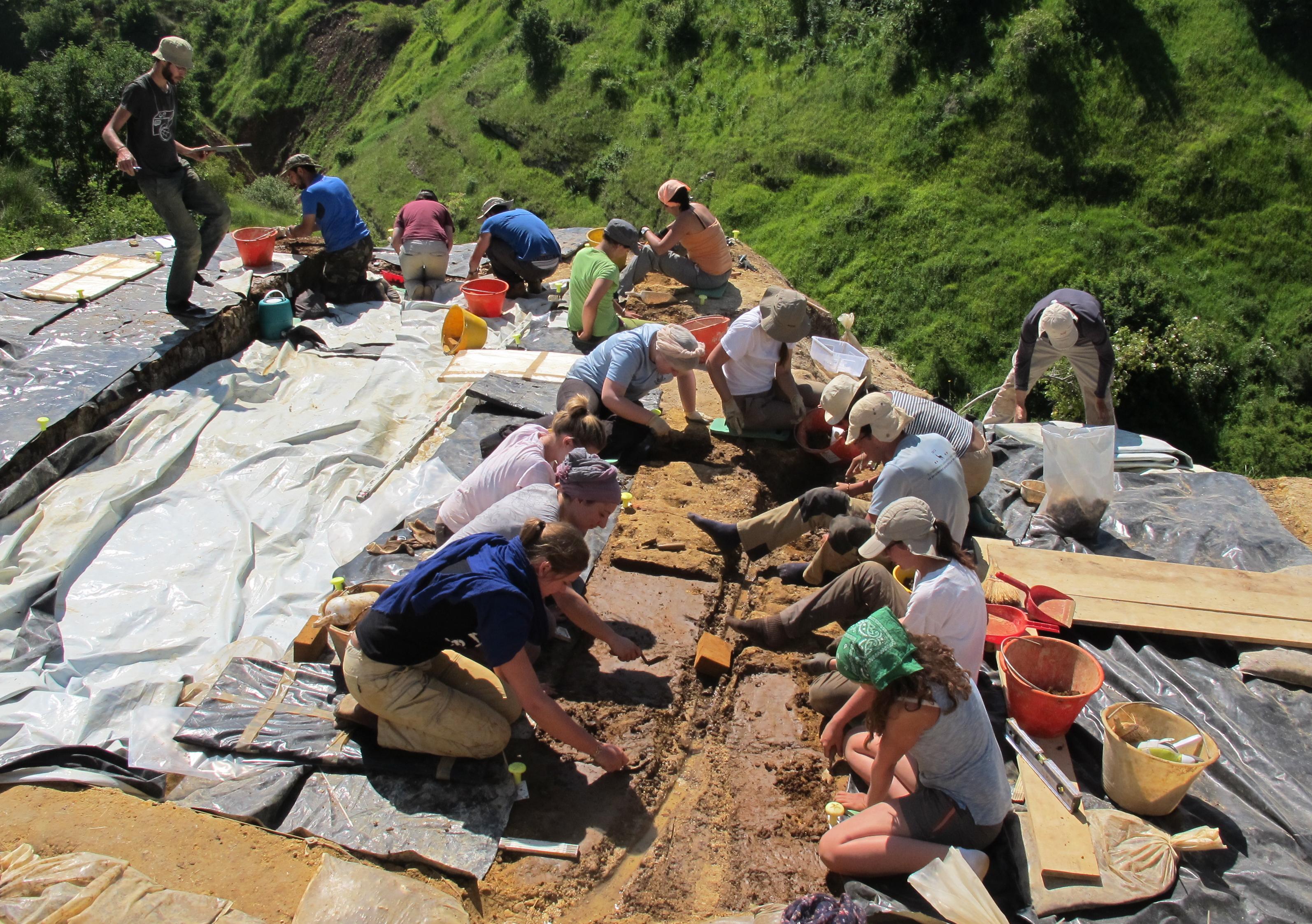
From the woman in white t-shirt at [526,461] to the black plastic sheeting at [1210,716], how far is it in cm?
217

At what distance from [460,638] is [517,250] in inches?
221

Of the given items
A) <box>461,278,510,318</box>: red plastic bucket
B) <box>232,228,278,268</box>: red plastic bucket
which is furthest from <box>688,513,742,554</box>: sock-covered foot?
<box>232,228,278,268</box>: red plastic bucket

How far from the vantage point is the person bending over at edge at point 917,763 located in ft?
8.77

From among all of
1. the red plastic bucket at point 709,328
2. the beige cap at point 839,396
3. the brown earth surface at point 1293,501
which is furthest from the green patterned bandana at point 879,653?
the brown earth surface at point 1293,501

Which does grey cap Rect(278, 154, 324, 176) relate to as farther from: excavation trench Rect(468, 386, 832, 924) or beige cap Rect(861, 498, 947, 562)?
beige cap Rect(861, 498, 947, 562)

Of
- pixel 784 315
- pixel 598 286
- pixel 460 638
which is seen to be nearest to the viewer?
pixel 460 638

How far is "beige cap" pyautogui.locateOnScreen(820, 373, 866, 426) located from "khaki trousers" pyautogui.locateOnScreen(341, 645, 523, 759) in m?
2.52

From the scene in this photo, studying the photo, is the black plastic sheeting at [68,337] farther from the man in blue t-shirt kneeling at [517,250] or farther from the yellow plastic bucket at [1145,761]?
the yellow plastic bucket at [1145,761]

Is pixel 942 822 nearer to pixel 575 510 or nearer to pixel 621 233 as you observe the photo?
pixel 575 510

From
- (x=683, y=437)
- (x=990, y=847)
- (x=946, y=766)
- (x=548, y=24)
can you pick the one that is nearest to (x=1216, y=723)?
(x=990, y=847)

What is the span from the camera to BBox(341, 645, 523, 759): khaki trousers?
311cm

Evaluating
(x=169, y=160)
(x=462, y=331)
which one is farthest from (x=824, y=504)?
(x=169, y=160)

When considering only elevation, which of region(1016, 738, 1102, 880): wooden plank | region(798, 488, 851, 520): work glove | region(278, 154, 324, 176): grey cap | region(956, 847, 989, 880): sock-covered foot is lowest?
region(1016, 738, 1102, 880): wooden plank

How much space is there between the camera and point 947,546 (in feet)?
10.8
